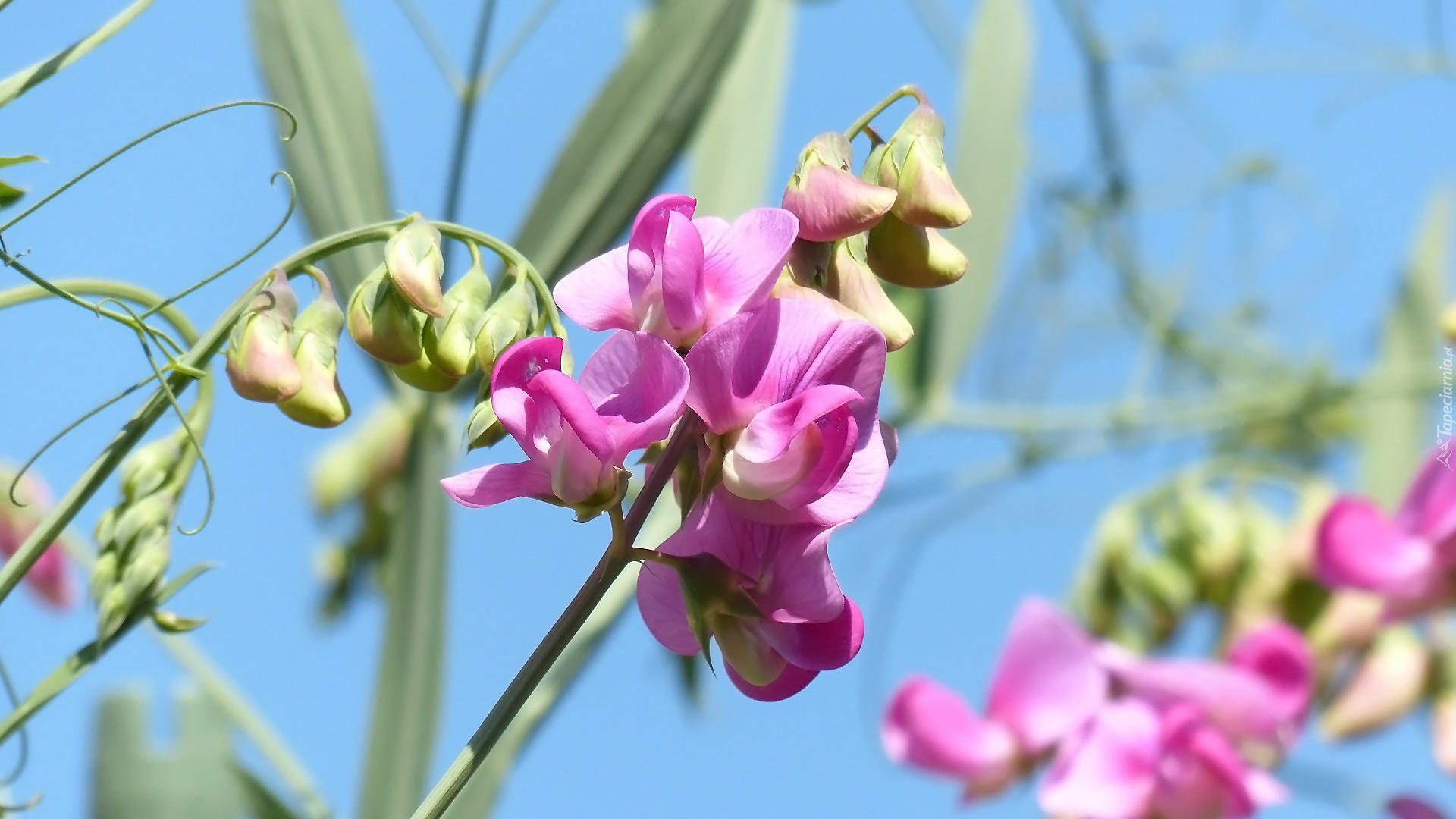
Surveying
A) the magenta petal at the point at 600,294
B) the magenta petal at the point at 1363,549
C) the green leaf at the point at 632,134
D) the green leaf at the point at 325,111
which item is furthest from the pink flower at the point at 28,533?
the magenta petal at the point at 1363,549

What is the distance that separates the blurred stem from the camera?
240mm

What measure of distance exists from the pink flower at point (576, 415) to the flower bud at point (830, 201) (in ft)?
0.17

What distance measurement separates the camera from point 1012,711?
0.97 metres

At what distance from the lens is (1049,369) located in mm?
1233

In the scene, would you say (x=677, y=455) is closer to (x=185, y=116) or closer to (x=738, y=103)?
(x=185, y=116)

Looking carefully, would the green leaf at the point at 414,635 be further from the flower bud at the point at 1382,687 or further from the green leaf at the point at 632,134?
the flower bud at the point at 1382,687

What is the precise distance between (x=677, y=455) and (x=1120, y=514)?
0.87 metres

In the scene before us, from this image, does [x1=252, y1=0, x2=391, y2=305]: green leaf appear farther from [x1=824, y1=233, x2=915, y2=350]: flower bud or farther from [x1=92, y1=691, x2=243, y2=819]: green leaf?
[x1=824, y1=233, x2=915, y2=350]: flower bud

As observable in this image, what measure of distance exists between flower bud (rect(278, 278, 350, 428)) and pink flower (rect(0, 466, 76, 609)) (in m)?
0.57

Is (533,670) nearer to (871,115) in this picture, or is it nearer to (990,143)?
(871,115)

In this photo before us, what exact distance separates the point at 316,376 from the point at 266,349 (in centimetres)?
2

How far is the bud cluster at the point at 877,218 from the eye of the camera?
31cm

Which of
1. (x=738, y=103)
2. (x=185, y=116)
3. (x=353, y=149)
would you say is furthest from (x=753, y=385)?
(x=738, y=103)

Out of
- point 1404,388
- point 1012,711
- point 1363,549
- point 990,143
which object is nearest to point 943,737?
point 1012,711
